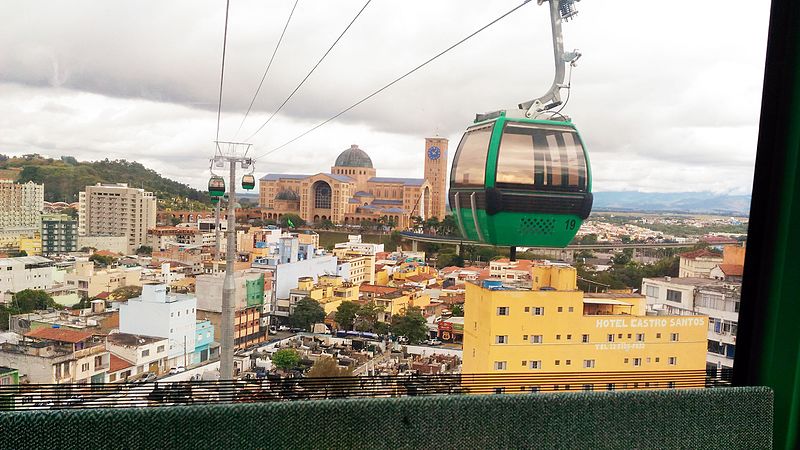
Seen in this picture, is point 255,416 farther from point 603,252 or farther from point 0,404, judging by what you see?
point 603,252

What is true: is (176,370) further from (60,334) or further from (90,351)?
(60,334)

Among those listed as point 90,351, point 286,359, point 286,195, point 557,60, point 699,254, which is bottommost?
point 286,359

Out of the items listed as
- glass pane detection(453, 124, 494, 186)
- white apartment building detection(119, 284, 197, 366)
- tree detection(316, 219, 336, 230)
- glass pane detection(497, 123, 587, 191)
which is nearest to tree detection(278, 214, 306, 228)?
tree detection(316, 219, 336, 230)

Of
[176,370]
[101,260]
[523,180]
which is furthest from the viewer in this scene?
[101,260]

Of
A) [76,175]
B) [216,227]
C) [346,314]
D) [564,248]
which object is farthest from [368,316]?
[76,175]

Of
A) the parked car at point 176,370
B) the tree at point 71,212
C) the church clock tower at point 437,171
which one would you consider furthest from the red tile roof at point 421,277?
the tree at point 71,212

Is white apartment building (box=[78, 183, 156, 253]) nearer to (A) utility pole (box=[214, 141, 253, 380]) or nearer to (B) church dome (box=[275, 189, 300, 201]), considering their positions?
(A) utility pole (box=[214, 141, 253, 380])
